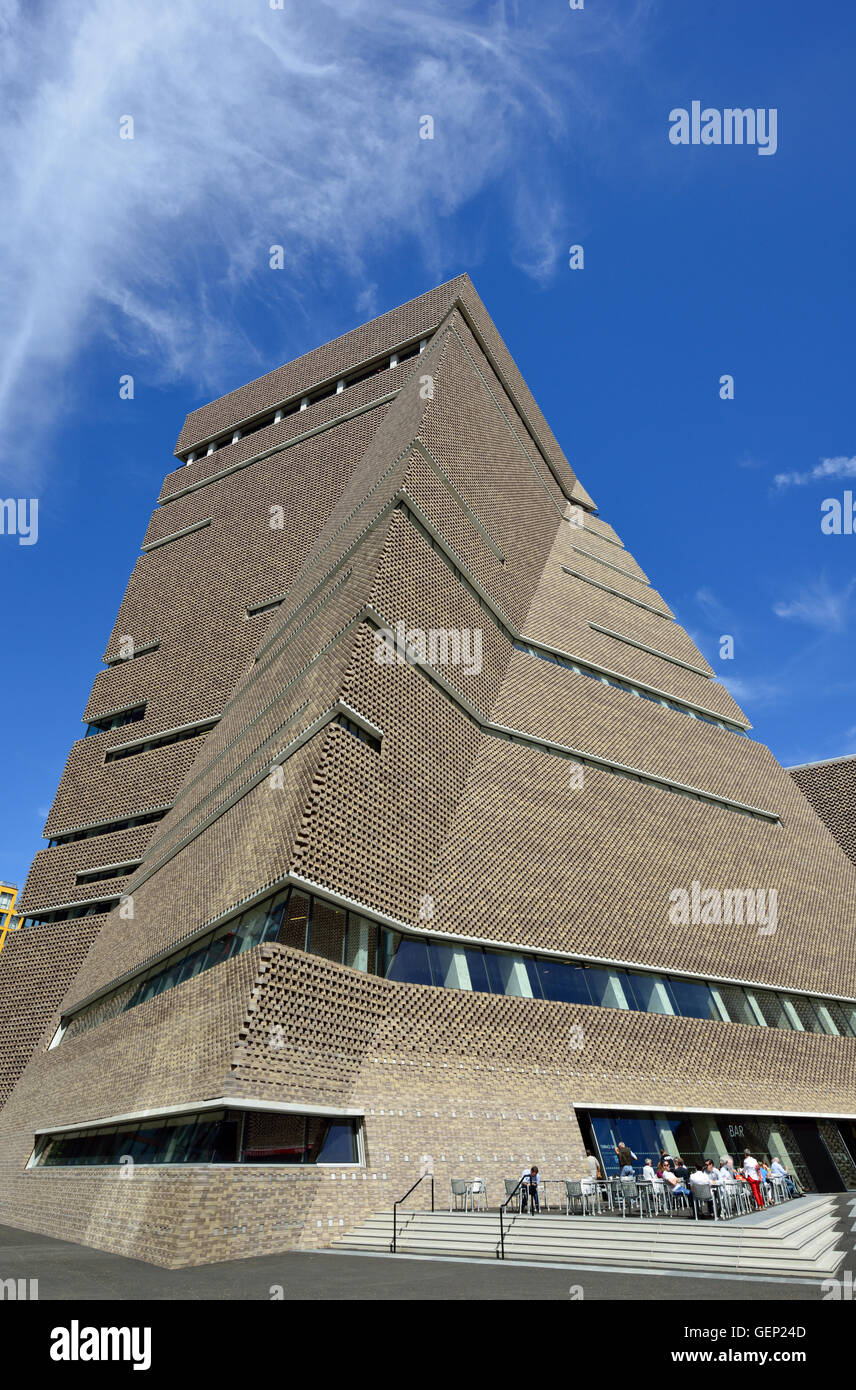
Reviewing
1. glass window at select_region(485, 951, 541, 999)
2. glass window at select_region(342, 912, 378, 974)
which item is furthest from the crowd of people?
glass window at select_region(342, 912, 378, 974)

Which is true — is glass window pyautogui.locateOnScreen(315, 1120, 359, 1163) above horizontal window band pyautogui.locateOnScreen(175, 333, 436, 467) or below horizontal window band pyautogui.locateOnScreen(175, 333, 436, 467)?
below

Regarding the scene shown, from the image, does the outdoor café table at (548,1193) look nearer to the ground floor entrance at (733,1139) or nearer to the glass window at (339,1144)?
the ground floor entrance at (733,1139)

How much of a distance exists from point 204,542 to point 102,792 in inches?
526

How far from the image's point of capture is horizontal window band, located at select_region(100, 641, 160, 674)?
36.2 meters

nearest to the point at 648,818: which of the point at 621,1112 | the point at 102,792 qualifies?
the point at 621,1112

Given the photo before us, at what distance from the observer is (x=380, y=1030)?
15383mm

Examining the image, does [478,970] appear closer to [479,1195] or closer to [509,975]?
[509,975]

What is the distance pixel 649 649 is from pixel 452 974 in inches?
867

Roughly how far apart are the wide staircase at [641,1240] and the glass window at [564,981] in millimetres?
6680

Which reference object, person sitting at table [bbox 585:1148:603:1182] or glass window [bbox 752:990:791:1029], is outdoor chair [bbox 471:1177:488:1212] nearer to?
person sitting at table [bbox 585:1148:603:1182]

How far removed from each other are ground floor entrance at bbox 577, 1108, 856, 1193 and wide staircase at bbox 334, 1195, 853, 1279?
5.26m

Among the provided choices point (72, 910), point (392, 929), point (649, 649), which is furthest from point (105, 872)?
point (649, 649)

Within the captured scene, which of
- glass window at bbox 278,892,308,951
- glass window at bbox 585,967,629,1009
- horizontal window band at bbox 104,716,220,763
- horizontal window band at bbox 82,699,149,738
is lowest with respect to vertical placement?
glass window at bbox 585,967,629,1009

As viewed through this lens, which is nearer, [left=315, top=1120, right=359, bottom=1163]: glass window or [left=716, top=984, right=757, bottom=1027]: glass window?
[left=315, top=1120, right=359, bottom=1163]: glass window
